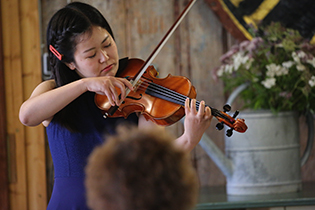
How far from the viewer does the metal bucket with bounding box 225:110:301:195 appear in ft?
5.61

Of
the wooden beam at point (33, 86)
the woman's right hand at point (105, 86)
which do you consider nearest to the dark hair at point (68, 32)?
the woman's right hand at point (105, 86)

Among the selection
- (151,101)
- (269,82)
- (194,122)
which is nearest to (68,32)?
(151,101)

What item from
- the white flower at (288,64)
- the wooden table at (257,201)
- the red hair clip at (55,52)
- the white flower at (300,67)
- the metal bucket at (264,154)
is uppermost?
the white flower at (288,64)

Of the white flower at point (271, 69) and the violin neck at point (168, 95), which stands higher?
the white flower at point (271, 69)

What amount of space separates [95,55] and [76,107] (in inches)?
6.4

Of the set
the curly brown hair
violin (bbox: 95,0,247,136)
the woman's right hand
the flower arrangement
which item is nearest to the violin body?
violin (bbox: 95,0,247,136)

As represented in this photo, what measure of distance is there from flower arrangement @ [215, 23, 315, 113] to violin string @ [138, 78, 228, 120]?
0.72 meters

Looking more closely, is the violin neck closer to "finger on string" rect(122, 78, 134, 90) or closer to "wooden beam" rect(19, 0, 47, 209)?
"finger on string" rect(122, 78, 134, 90)

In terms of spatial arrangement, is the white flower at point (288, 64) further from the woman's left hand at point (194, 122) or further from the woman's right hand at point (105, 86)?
the woman's right hand at point (105, 86)

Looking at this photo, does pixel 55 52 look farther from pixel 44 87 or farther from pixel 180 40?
pixel 180 40

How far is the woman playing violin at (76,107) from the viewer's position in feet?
3.06

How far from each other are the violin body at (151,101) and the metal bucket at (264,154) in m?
0.71

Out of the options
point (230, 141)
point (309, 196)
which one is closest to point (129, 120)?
point (230, 141)

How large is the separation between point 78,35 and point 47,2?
1.08 metres
